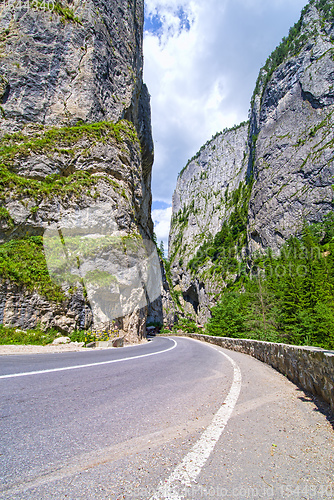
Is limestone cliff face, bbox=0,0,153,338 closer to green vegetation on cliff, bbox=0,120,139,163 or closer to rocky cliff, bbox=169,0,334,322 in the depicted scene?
green vegetation on cliff, bbox=0,120,139,163

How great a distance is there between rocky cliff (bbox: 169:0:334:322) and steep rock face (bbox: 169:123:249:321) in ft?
7.11

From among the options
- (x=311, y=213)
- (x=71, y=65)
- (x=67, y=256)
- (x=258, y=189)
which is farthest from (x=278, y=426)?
(x=258, y=189)

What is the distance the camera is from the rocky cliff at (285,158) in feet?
152

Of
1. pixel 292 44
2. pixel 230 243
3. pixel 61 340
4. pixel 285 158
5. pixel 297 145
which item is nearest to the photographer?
pixel 61 340

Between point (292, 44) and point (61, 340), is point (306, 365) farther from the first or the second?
point (292, 44)

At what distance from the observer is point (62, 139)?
66.7 ft

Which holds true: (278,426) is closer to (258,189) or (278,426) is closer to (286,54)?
(258,189)

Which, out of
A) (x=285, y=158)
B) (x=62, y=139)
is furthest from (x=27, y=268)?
(x=285, y=158)

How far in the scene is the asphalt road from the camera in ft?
4.77

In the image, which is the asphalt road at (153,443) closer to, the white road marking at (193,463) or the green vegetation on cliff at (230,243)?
the white road marking at (193,463)

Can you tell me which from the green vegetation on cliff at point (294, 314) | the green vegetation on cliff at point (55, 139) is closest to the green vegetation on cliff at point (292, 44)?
the green vegetation on cliff at point (294, 314)

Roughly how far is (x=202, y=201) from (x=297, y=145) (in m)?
50.3

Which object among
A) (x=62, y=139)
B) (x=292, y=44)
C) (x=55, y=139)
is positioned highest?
(x=292, y=44)

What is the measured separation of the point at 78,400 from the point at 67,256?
46.3ft
